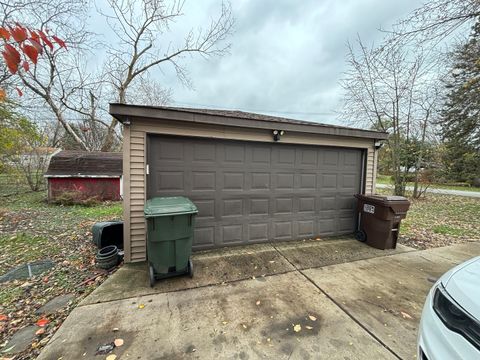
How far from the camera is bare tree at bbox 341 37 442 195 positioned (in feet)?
31.8

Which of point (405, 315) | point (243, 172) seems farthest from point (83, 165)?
point (405, 315)

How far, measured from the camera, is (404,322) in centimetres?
235

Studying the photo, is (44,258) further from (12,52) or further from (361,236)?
(361,236)

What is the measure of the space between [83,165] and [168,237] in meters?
9.41

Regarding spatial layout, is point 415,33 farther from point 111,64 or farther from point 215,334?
point 111,64

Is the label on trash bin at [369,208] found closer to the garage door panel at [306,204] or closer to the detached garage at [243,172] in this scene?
the detached garage at [243,172]

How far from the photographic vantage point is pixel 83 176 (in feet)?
31.3

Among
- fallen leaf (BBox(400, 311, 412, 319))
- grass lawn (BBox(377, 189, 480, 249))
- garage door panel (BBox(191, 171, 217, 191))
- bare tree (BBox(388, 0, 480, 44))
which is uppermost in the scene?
bare tree (BBox(388, 0, 480, 44))

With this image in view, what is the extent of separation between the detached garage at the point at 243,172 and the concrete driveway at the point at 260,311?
74cm

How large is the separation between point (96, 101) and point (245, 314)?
52.8 feet

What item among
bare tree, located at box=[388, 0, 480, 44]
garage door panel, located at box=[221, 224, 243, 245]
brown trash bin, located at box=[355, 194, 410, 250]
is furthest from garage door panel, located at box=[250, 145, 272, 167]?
bare tree, located at box=[388, 0, 480, 44]

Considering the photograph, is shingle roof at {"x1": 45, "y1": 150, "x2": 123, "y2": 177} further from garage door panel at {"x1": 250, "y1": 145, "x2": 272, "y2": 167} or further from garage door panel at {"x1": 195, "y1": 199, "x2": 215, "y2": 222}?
garage door panel at {"x1": 250, "y1": 145, "x2": 272, "y2": 167}

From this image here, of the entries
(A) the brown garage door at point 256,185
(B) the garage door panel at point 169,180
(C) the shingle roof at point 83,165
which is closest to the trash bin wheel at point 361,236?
(A) the brown garage door at point 256,185

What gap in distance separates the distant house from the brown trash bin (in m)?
9.87
